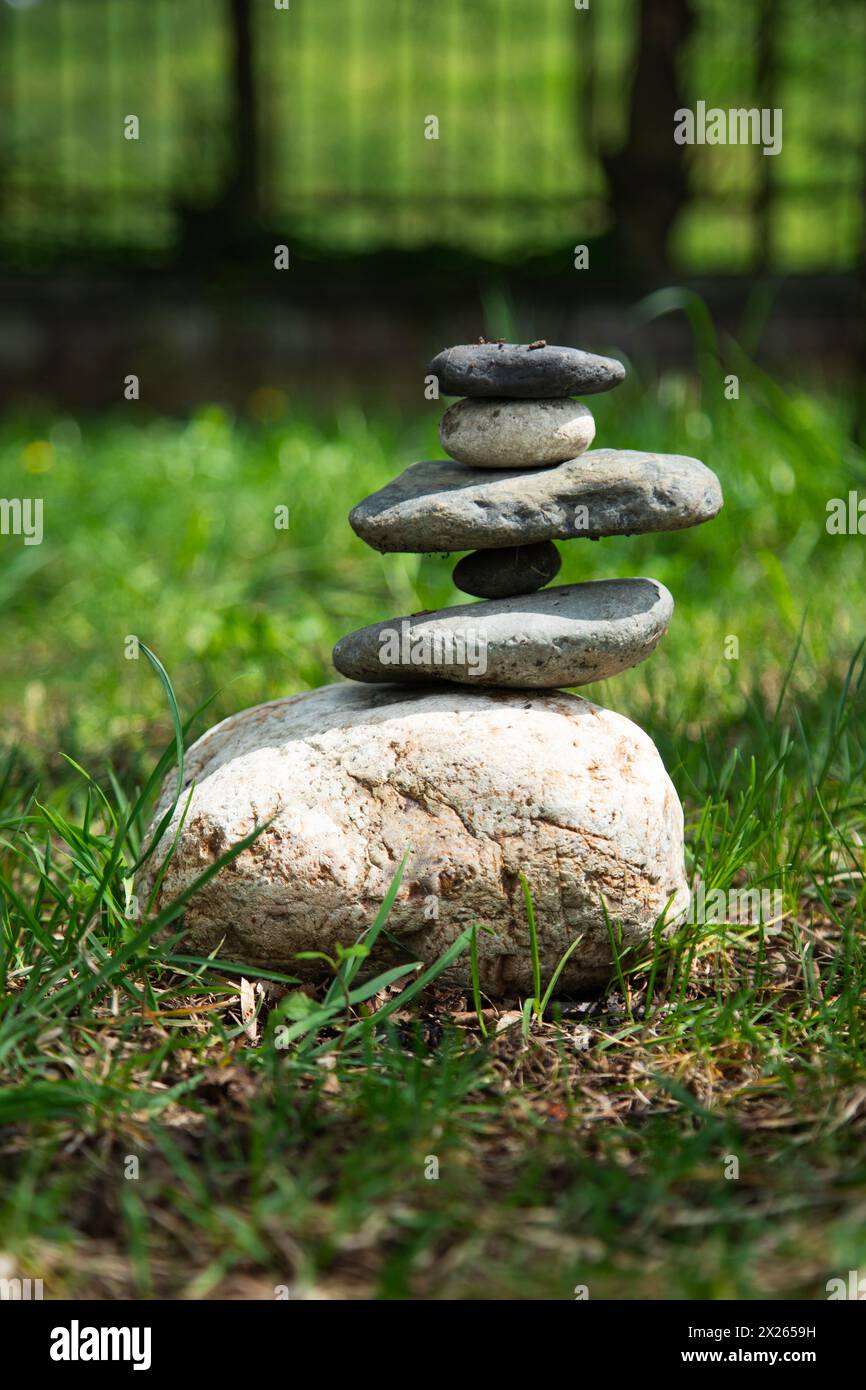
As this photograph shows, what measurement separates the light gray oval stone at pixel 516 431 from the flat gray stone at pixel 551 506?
5cm

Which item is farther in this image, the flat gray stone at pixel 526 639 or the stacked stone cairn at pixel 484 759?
the flat gray stone at pixel 526 639

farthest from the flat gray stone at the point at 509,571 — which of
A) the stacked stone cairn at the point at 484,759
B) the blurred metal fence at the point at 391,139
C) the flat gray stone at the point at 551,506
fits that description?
the blurred metal fence at the point at 391,139

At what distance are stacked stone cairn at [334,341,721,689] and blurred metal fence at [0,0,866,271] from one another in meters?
6.77

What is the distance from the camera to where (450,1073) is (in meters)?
2.57

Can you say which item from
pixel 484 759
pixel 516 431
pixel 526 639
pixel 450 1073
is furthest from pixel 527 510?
pixel 450 1073

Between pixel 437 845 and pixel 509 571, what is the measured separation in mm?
730

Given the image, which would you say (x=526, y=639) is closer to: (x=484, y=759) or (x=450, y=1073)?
(x=484, y=759)

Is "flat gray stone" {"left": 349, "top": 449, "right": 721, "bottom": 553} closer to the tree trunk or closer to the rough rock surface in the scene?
the rough rock surface

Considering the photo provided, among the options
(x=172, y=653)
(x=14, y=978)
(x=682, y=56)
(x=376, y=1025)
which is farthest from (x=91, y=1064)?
(x=682, y=56)

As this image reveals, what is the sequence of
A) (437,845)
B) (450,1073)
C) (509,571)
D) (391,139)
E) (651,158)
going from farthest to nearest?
(391,139) → (651,158) → (509,571) → (437,845) → (450,1073)

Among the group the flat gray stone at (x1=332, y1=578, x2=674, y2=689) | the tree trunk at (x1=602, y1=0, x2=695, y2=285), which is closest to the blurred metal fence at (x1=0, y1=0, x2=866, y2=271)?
the tree trunk at (x1=602, y1=0, x2=695, y2=285)

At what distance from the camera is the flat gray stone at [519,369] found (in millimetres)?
3010

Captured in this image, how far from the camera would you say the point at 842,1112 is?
2.51 meters

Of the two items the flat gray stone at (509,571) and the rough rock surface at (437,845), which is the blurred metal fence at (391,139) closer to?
the flat gray stone at (509,571)
